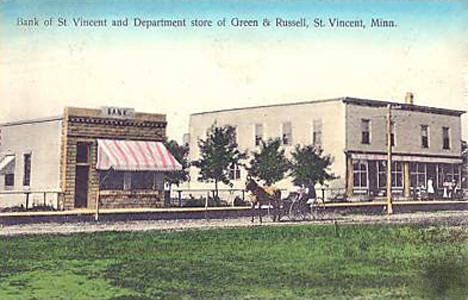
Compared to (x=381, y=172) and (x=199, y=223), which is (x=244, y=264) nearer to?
(x=199, y=223)

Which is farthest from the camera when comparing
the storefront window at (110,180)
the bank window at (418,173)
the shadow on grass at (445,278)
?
the bank window at (418,173)

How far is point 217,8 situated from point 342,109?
1.13 metres

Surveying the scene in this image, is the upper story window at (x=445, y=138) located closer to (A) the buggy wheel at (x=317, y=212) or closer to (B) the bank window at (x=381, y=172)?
(B) the bank window at (x=381, y=172)

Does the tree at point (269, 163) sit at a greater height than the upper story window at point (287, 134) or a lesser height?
lesser

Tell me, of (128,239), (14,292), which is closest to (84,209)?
(128,239)

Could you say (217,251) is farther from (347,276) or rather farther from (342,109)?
(342,109)

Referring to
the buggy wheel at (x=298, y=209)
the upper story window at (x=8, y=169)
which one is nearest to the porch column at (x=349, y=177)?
the buggy wheel at (x=298, y=209)

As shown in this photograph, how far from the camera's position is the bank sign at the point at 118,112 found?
4.83m

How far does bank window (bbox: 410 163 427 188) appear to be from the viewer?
5223 millimetres

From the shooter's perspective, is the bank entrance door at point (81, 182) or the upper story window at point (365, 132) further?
the upper story window at point (365, 132)

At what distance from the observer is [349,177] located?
5.15 meters

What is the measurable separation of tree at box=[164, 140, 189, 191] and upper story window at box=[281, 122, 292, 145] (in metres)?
0.69

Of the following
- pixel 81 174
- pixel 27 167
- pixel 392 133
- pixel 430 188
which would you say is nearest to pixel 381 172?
pixel 392 133

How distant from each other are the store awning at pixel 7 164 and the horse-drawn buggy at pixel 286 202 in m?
1.61
